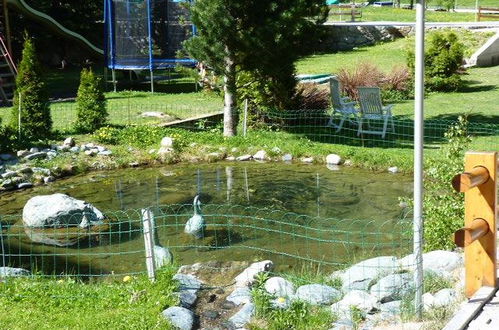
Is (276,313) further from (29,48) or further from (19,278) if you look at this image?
(29,48)

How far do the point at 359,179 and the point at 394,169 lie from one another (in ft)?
2.03

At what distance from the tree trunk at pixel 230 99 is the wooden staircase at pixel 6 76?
6.22 metres

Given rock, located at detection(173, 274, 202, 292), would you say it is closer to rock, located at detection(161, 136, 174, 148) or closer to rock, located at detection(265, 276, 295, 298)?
rock, located at detection(265, 276, 295, 298)

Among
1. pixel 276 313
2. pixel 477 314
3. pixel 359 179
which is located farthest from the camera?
pixel 359 179

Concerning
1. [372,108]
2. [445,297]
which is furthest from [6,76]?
[445,297]

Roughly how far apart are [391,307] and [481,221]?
898 mm

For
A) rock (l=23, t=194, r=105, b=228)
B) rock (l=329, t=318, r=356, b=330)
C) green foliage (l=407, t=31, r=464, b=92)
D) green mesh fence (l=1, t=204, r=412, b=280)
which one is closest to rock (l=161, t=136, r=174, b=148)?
green mesh fence (l=1, t=204, r=412, b=280)

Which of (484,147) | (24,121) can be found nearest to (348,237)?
(484,147)

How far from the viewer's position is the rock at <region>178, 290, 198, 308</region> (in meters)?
6.06

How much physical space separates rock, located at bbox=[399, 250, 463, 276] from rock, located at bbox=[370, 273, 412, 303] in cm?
19

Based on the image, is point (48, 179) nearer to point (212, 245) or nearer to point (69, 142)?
point (69, 142)

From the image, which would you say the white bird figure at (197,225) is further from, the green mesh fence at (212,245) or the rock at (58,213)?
the rock at (58,213)

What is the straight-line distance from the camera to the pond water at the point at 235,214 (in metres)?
8.22

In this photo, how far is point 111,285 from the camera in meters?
6.52
